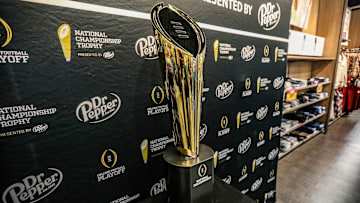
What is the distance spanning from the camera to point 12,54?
0.49 m

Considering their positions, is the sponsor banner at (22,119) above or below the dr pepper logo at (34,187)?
above

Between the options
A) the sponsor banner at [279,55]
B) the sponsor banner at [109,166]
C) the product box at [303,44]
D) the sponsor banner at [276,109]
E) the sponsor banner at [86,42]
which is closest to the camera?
the sponsor banner at [86,42]

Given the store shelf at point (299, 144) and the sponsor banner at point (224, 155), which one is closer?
the sponsor banner at point (224, 155)

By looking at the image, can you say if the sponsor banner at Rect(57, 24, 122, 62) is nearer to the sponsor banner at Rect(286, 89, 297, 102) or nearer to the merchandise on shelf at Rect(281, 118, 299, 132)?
the sponsor banner at Rect(286, 89, 297, 102)

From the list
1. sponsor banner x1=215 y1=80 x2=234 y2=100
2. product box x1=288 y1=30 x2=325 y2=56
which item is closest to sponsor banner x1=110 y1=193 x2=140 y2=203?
sponsor banner x1=215 y1=80 x2=234 y2=100

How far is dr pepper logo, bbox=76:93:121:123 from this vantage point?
625mm

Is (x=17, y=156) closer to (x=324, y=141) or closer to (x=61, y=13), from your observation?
(x=61, y=13)

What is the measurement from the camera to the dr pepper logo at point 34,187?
1.74 ft

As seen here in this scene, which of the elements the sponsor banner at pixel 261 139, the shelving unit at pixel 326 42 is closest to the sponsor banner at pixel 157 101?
the sponsor banner at pixel 261 139

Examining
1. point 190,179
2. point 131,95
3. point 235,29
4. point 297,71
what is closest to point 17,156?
point 131,95

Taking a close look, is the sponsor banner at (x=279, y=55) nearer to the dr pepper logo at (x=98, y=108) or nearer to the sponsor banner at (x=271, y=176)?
the sponsor banner at (x=271, y=176)

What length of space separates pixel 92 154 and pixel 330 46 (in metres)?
4.02

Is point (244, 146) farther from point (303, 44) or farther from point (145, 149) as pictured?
point (303, 44)

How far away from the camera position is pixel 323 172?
220cm
